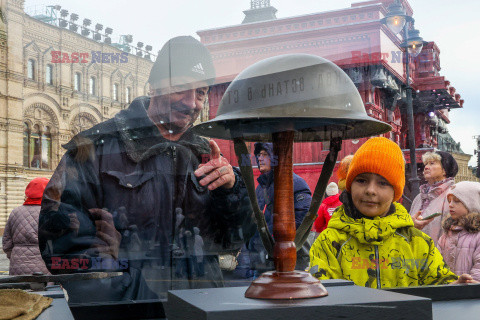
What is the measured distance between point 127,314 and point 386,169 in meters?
0.89

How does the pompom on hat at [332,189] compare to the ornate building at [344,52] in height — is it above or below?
below

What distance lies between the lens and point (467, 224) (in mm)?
2215

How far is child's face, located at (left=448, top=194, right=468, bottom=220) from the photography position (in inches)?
88.4

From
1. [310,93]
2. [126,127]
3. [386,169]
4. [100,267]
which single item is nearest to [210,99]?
[126,127]

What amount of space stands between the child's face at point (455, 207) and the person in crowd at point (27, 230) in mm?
1686

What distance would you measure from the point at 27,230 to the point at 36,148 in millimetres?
209

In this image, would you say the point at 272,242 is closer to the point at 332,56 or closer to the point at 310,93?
the point at 310,93

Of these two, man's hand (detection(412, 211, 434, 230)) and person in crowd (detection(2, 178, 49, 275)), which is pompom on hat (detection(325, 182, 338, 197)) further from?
person in crowd (detection(2, 178, 49, 275))

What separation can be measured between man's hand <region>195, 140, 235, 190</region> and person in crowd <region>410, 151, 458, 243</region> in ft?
2.77

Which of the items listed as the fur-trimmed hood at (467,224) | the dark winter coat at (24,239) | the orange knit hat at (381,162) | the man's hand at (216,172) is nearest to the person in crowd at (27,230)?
the dark winter coat at (24,239)

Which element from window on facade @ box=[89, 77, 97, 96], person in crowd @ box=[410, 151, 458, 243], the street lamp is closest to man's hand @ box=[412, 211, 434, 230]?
person in crowd @ box=[410, 151, 458, 243]

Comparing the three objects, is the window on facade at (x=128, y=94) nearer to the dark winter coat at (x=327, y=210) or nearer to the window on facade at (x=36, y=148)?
the window on facade at (x=36, y=148)

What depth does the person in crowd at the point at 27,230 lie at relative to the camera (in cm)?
130
